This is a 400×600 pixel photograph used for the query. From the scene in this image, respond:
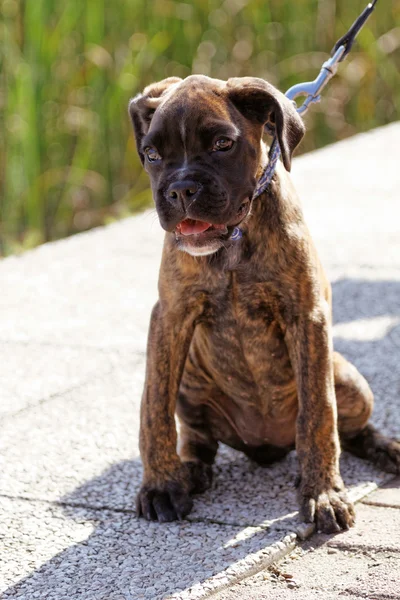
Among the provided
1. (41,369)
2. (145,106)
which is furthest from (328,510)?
(41,369)

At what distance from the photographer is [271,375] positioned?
3932 mm

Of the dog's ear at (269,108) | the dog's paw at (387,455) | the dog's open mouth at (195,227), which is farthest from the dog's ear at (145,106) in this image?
the dog's paw at (387,455)

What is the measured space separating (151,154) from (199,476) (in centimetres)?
119

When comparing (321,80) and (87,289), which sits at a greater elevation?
(321,80)

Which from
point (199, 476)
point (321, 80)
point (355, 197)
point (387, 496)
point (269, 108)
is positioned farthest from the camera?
point (355, 197)

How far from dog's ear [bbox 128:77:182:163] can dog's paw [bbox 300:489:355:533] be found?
128 cm

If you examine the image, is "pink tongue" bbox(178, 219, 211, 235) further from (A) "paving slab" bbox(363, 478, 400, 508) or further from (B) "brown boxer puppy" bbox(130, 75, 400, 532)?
(A) "paving slab" bbox(363, 478, 400, 508)

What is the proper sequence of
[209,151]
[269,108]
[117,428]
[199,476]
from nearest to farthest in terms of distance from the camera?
[209,151]
[269,108]
[199,476]
[117,428]

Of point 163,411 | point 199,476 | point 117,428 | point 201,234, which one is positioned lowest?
point 117,428

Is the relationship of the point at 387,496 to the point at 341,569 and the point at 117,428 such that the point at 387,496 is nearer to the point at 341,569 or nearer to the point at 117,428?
the point at 341,569

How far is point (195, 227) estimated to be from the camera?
354 centimetres

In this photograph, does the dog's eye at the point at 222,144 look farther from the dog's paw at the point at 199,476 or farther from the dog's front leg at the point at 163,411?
the dog's paw at the point at 199,476

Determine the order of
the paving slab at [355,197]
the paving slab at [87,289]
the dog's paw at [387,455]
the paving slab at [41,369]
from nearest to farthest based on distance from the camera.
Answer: the dog's paw at [387,455]
the paving slab at [41,369]
the paving slab at [87,289]
the paving slab at [355,197]

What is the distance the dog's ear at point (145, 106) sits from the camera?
12.3 feet
